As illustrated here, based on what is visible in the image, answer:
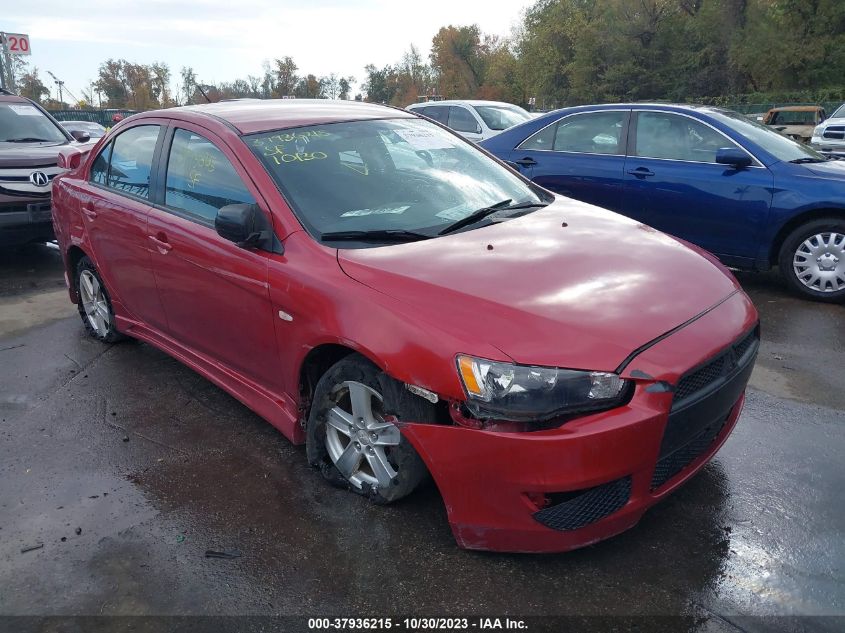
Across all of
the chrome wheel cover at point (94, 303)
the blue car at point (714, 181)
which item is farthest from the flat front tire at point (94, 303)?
the blue car at point (714, 181)

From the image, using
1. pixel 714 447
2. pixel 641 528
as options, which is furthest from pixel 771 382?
pixel 641 528

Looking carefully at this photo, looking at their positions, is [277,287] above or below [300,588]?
above

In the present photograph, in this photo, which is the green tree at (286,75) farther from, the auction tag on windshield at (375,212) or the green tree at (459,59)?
the auction tag on windshield at (375,212)

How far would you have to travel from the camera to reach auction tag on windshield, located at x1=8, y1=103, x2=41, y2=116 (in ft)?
28.1

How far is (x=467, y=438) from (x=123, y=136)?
3.48 metres

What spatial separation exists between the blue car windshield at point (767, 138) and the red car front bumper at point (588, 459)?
4.04 m

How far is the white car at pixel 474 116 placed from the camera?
1295cm

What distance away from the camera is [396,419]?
8.63 ft

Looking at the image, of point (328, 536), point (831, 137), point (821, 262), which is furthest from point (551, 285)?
point (831, 137)

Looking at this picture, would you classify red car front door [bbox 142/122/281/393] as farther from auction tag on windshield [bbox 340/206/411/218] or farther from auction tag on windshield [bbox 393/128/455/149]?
auction tag on windshield [bbox 393/128/455/149]

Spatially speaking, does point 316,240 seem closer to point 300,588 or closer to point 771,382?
point 300,588

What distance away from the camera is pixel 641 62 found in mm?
54156

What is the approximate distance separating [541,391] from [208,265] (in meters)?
1.95

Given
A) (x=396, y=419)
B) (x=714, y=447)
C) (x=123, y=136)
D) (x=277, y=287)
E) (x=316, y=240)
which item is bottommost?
(x=714, y=447)
